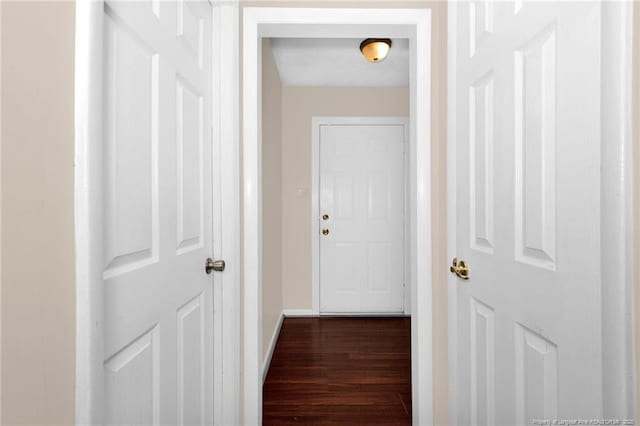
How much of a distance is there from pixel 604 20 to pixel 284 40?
2272mm

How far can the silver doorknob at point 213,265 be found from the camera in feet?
4.44

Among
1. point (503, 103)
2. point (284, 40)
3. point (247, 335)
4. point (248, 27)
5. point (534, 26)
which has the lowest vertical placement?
point (247, 335)

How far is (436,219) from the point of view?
1540 mm

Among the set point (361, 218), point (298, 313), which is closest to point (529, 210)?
point (361, 218)

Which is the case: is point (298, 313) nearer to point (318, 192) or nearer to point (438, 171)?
point (318, 192)

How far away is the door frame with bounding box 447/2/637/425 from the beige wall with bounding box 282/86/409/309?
116 inches

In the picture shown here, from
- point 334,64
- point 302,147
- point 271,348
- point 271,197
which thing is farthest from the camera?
point 302,147

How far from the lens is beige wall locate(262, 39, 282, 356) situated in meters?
2.43

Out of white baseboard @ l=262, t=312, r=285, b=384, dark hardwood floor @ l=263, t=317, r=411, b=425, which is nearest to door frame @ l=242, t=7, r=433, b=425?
dark hardwood floor @ l=263, t=317, r=411, b=425

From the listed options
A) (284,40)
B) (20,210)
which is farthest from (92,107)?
(284,40)

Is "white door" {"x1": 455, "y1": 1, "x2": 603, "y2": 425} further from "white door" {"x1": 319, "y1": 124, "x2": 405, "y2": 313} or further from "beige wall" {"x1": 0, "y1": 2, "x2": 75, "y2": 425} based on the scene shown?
"white door" {"x1": 319, "y1": 124, "x2": 405, "y2": 313}

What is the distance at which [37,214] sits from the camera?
0.55 metres

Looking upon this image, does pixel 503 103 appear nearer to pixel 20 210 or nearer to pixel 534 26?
pixel 534 26

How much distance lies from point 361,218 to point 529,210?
2662 millimetres
